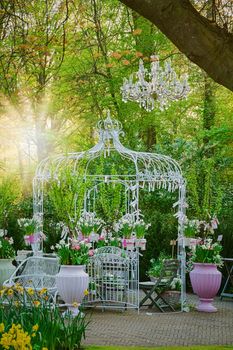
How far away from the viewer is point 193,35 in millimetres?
3672

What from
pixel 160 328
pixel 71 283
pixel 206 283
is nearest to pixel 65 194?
pixel 71 283

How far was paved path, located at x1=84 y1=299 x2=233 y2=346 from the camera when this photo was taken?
7.84 meters

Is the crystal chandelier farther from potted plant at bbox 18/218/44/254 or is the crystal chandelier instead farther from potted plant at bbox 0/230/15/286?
potted plant at bbox 0/230/15/286

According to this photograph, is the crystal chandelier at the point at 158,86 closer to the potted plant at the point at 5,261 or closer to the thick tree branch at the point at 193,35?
the potted plant at the point at 5,261

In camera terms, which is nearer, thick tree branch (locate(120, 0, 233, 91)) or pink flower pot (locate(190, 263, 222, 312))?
thick tree branch (locate(120, 0, 233, 91))

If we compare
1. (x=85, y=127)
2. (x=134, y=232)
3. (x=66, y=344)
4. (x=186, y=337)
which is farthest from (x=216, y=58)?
(x=85, y=127)

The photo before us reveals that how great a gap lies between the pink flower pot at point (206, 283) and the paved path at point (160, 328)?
0.23 meters

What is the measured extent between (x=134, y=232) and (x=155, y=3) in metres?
7.92

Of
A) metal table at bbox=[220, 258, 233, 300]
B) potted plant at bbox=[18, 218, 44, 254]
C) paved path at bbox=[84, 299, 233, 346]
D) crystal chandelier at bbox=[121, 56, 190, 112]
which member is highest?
crystal chandelier at bbox=[121, 56, 190, 112]

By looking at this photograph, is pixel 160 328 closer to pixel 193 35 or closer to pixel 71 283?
pixel 71 283

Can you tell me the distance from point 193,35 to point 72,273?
6.28 metres

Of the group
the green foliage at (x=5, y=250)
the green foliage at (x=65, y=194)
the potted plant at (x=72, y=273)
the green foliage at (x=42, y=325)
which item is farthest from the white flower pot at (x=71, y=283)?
the green foliage at (x=42, y=325)

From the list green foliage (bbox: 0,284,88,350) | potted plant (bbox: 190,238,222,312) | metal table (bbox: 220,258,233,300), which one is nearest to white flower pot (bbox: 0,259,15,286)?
potted plant (bbox: 190,238,222,312)

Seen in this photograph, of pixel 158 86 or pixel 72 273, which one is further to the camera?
pixel 158 86
